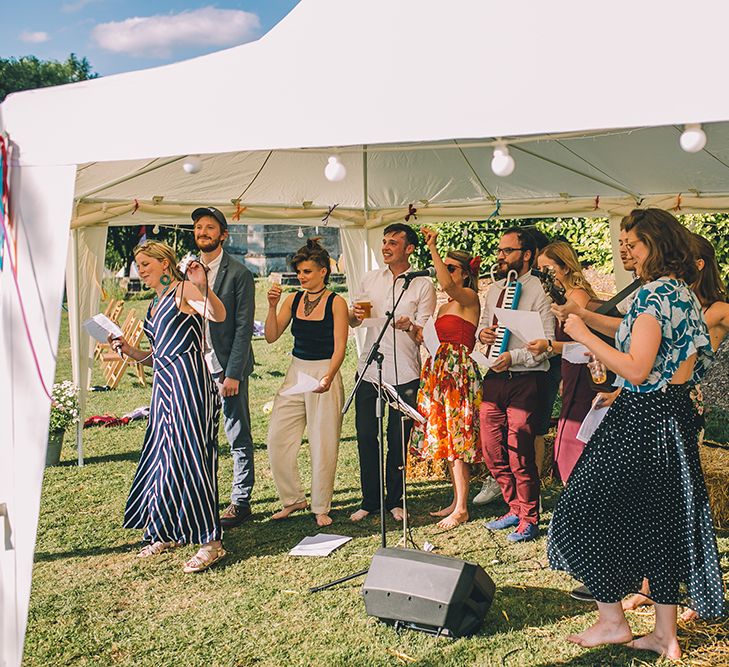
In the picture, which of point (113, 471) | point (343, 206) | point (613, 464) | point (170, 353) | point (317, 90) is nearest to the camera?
point (317, 90)

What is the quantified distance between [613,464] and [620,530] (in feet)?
0.88

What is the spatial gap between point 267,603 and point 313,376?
1.62 metres

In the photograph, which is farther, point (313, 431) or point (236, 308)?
point (313, 431)

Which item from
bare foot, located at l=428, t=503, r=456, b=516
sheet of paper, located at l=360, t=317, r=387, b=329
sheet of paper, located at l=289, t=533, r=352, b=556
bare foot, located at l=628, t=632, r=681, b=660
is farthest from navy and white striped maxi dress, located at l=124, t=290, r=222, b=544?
bare foot, located at l=628, t=632, r=681, b=660

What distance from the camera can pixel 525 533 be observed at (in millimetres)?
4992

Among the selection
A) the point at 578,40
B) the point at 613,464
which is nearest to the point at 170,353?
the point at 613,464

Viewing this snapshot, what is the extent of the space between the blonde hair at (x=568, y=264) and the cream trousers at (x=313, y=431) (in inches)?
63.5

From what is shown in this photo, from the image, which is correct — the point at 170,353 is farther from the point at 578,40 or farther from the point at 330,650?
the point at 578,40

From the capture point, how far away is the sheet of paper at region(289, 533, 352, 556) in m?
4.83

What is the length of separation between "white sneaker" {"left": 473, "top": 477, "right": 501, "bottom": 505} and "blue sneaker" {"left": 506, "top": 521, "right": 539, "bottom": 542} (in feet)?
2.60

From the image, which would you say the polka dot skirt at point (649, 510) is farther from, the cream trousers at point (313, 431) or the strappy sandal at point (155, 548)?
the strappy sandal at point (155, 548)

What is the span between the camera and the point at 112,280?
25938 mm

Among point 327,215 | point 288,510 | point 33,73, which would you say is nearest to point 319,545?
point 288,510

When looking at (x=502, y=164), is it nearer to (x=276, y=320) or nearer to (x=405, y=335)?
(x=405, y=335)
